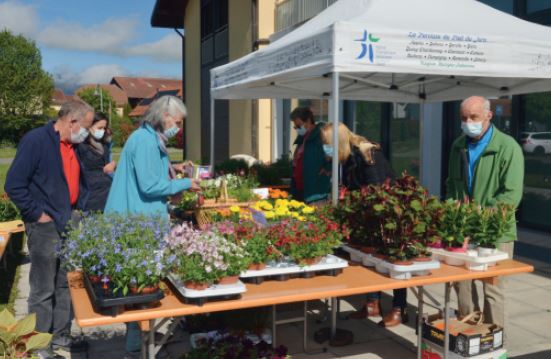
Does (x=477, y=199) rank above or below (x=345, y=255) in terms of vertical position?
above

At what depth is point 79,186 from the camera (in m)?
4.08

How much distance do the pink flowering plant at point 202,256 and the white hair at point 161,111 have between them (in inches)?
34.9

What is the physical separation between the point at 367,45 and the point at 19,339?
8.61 feet

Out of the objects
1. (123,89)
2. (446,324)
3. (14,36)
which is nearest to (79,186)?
(446,324)

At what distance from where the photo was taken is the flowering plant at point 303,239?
2836 mm

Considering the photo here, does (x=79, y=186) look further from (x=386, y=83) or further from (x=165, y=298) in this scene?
(x=386, y=83)

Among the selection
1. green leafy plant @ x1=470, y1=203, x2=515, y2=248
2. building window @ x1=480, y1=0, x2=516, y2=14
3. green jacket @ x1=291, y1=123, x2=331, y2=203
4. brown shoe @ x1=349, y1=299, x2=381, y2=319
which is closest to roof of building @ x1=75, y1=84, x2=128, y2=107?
building window @ x1=480, y1=0, x2=516, y2=14

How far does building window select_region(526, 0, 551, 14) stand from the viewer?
294 inches

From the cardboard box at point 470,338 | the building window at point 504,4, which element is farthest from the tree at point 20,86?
the cardboard box at point 470,338

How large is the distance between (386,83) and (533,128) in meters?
3.02

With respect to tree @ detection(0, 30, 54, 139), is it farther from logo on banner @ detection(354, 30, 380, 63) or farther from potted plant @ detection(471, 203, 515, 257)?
potted plant @ detection(471, 203, 515, 257)

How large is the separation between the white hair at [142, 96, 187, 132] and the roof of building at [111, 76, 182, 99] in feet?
264

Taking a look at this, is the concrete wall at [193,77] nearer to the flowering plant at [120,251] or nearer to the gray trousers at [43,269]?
the gray trousers at [43,269]

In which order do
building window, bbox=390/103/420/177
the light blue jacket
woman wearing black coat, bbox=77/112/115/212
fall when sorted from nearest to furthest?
the light blue jacket → woman wearing black coat, bbox=77/112/115/212 → building window, bbox=390/103/420/177
